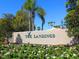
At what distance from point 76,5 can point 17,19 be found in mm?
20344

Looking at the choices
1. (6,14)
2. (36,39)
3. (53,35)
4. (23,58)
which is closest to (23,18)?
(6,14)

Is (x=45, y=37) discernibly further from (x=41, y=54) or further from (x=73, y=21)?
(x=41, y=54)

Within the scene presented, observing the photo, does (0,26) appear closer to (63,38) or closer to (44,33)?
(44,33)

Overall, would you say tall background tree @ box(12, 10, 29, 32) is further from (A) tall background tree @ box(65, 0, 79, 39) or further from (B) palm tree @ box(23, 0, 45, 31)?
(A) tall background tree @ box(65, 0, 79, 39)

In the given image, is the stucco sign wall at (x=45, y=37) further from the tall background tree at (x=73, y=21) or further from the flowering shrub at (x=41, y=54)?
the flowering shrub at (x=41, y=54)

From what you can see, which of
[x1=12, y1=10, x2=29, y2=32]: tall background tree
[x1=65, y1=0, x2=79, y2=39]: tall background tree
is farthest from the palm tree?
[x1=65, y1=0, x2=79, y2=39]: tall background tree

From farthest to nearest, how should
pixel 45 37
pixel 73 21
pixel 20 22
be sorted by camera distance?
pixel 20 22, pixel 45 37, pixel 73 21

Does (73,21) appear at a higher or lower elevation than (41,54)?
higher

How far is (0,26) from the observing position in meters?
54.1

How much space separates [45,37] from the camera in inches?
1583

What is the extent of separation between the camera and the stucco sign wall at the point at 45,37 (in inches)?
1450

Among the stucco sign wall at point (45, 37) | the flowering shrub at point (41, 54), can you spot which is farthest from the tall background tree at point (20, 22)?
the flowering shrub at point (41, 54)

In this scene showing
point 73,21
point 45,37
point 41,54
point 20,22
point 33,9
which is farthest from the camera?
point 20,22

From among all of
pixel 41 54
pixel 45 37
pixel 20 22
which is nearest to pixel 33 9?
pixel 45 37
